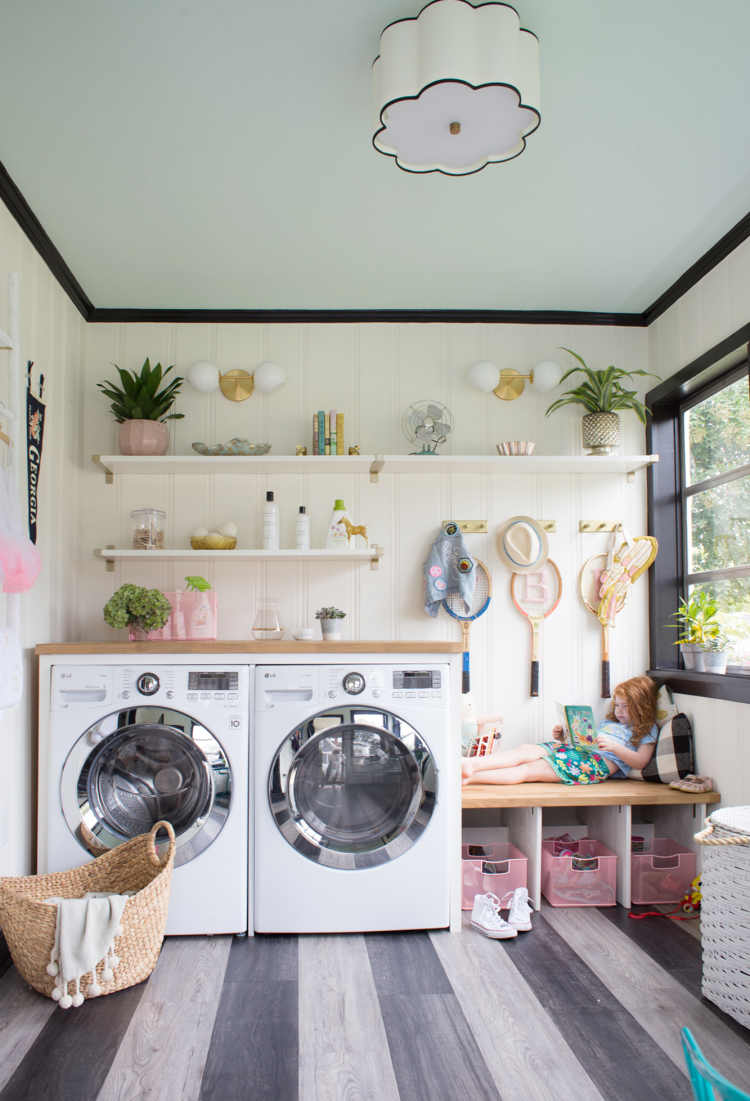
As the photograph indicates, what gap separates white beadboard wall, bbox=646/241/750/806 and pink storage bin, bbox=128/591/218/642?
6.45 feet

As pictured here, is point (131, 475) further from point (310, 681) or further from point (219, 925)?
point (219, 925)

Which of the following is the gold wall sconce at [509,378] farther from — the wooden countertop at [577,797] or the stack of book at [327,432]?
the wooden countertop at [577,797]

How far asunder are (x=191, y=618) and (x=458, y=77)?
83.2 inches

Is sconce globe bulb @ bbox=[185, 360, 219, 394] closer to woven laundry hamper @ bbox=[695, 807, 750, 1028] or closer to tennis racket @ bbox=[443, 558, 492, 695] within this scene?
tennis racket @ bbox=[443, 558, 492, 695]

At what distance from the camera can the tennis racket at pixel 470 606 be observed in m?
3.53

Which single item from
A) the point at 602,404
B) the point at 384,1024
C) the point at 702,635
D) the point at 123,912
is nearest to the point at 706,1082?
the point at 384,1024

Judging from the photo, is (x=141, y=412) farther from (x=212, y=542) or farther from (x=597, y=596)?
(x=597, y=596)

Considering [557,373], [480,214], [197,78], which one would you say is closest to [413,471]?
[557,373]

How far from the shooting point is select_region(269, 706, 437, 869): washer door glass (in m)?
2.72

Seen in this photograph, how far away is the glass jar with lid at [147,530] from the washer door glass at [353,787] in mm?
1148

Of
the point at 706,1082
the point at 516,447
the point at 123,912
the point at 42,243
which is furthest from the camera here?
the point at 516,447

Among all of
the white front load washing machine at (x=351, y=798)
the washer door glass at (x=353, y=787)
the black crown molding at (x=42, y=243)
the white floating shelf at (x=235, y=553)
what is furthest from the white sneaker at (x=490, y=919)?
the black crown molding at (x=42, y=243)

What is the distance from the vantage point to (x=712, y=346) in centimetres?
310

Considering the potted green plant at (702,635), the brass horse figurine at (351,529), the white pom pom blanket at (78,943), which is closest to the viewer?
the white pom pom blanket at (78,943)
